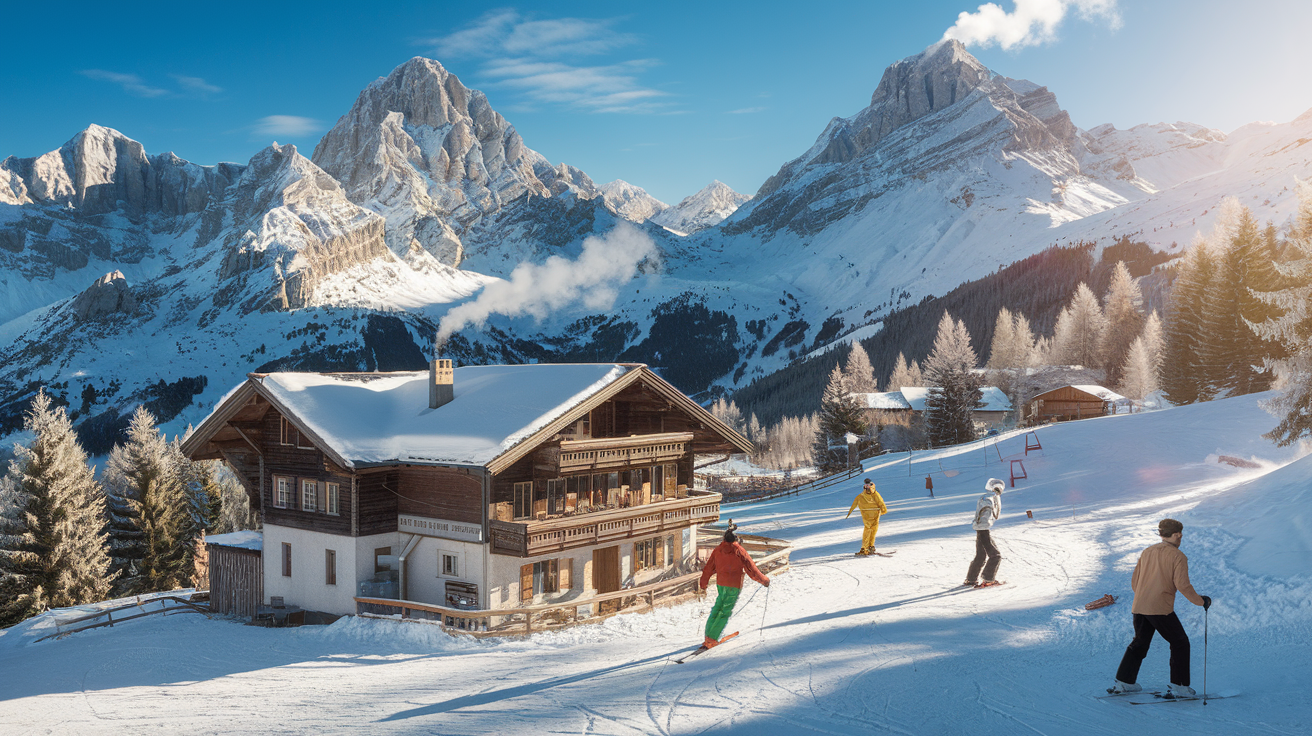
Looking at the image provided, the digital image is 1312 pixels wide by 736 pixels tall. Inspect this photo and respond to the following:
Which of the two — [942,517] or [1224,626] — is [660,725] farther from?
[942,517]

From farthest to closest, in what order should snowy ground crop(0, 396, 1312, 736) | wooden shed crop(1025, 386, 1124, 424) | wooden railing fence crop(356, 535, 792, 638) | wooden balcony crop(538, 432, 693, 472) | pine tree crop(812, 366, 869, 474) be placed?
pine tree crop(812, 366, 869, 474) < wooden shed crop(1025, 386, 1124, 424) < wooden balcony crop(538, 432, 693, 472) < wooden railing fence crop(356, 535, 792, 638) < snowy ground crop(0, 396, 1312, 736)

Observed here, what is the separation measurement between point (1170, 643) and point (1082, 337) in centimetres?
9438

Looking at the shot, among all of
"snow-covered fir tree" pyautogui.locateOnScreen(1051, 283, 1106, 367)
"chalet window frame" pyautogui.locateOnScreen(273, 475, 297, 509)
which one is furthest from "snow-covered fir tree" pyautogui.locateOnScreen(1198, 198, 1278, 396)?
"chalet window frame" pyautogui.locateOnScreen(273, 475, 297, 509)

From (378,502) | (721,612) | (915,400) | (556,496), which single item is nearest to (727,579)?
(721,612)

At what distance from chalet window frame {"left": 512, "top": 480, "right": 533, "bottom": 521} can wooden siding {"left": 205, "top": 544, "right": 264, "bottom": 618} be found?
9.71m

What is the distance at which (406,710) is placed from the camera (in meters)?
11.8

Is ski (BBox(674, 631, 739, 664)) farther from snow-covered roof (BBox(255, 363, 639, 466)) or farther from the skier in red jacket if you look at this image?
snow-covered roof (BBox(255, 363, 639, 466))

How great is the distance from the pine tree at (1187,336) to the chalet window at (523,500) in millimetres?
52920

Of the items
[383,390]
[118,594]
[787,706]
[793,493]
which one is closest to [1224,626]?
[787,706]

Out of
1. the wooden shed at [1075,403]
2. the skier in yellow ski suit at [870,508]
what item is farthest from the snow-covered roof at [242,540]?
the wooden shed at [1075,403]

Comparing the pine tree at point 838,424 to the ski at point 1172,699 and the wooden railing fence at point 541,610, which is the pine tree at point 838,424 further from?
the ski at point 1172,699

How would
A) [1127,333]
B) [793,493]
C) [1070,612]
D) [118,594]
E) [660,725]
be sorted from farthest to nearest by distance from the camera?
[1127,333], [793,493], [118,594], [1070,612], [660,725]

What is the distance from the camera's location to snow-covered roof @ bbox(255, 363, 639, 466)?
2112 centimetres

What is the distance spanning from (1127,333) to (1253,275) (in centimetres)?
3407
